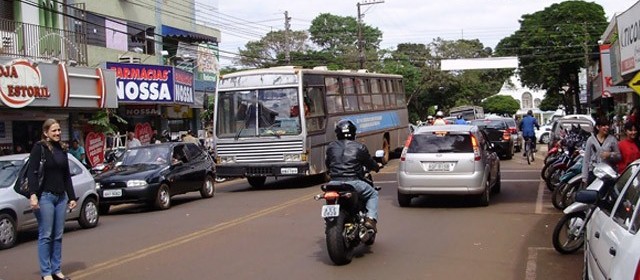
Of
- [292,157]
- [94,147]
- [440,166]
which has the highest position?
[94,147]

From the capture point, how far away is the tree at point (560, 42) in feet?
186

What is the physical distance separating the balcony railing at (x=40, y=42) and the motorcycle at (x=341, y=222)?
Result: 1456 cm

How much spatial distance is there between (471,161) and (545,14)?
52.2m

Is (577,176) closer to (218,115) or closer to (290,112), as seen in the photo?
(290,112)

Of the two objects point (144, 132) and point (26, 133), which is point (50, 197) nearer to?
point (26, 133)

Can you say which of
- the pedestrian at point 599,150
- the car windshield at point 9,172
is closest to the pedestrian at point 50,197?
the car windshield at point 9,172

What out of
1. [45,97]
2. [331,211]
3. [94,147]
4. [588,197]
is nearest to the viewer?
[588,197]

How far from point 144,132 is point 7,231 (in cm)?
1810

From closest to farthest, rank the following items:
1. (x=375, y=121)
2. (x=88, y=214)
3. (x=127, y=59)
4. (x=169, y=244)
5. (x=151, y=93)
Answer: (x=169, y=244), (x=88, y=214), (x=375, y=121), (x=151, y=93), (x=127, y=59)

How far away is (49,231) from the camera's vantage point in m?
7.65

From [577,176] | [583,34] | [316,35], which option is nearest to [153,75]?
[577,176]

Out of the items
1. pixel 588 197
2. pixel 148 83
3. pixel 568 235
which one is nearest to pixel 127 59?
pixel 148 83

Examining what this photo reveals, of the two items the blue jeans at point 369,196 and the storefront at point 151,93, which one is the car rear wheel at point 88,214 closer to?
the blue jeans at point 369,196

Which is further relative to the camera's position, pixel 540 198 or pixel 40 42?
pixel 40 42
